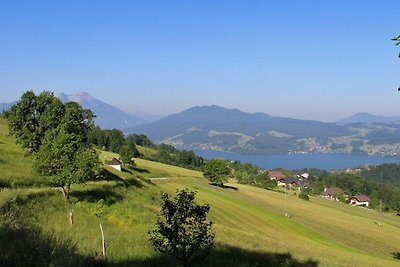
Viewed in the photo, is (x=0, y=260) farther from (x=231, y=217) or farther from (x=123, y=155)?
(x=123, y=155)

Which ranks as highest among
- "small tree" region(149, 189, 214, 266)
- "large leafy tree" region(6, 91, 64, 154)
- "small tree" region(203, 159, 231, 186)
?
"large leafy tree" region(6, 91, 64, 154)

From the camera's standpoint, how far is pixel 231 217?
199 feet

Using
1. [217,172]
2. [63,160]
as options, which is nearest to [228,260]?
[63,160]

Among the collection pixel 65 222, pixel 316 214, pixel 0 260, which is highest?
pixel 0 260

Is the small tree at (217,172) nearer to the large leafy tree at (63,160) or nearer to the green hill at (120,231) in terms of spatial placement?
the green hill at (120,231)

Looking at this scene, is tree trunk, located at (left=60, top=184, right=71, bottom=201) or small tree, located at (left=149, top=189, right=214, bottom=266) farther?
tree trunk, located at (left=60, top=184, right=71, bottom=201)

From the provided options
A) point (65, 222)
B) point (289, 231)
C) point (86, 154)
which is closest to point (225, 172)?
point (289, 231)

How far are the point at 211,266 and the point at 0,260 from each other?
9.34 metres

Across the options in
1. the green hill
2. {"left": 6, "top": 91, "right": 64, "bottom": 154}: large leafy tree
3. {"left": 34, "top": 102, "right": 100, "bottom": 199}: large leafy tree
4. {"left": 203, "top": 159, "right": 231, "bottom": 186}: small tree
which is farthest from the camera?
{"left": 203, "top": 159, "right": 231, "bottom": 186}: small tree

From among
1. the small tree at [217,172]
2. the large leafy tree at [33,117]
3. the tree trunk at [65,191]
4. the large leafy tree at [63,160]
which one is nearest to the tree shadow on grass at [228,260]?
the large leafy tree at [63,160]

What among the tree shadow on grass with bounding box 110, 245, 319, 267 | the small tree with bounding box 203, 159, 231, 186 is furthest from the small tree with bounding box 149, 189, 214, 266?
the small tree with bounding box 203, 159, 231, 186

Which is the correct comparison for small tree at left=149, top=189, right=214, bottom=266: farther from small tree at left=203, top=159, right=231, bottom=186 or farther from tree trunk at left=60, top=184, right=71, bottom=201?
small tree at left=203, top=159, right=231, bottom=186

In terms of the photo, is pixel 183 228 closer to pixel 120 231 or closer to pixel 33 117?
pixel 120 231

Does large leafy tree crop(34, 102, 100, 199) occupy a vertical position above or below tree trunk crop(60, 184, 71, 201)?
above
